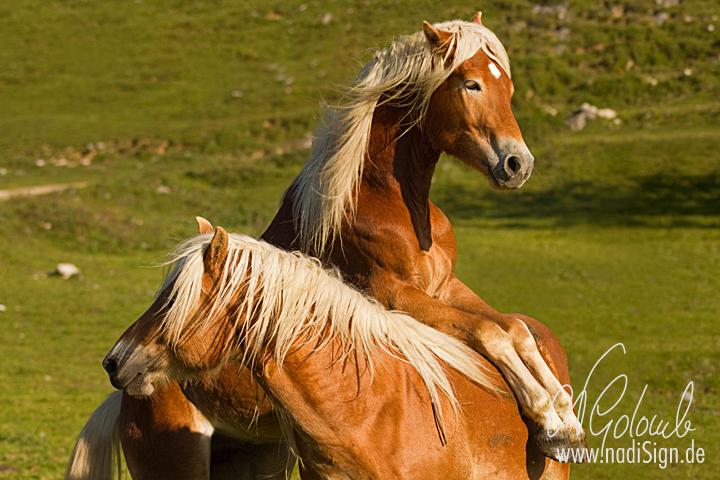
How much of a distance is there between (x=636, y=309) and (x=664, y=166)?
10.00 metres

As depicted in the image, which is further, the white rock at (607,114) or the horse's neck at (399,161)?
the white rock at (607,114)

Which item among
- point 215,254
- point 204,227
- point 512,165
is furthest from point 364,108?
point 215,254

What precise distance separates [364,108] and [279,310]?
1.30 meters

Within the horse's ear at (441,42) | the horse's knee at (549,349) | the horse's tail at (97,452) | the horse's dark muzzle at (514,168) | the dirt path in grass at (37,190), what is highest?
the horse's ear at (441,42)

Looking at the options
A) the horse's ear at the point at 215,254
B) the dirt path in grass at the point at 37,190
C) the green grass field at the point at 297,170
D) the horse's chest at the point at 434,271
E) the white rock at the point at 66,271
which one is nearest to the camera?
the horse's ear at the point at 215,254

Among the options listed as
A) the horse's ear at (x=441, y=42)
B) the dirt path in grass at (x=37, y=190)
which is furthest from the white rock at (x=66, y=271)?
the horse's ear at (x=441, y=42)

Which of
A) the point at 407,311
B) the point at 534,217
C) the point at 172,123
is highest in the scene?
the point at 407,311

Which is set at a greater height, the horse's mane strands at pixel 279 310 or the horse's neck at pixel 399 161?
the horse's neck at pixel 399 161

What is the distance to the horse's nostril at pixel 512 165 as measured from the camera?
3154 mm

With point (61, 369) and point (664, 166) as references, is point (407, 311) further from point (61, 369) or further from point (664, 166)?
point (664, 166)

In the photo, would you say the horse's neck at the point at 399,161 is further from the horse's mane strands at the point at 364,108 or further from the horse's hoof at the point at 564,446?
the horse's hoof at the point at 564,446

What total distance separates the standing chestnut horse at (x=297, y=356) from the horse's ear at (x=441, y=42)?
1259mm

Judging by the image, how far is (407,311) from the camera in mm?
3258

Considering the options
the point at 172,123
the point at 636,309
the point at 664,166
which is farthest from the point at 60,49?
the point at 636,309
